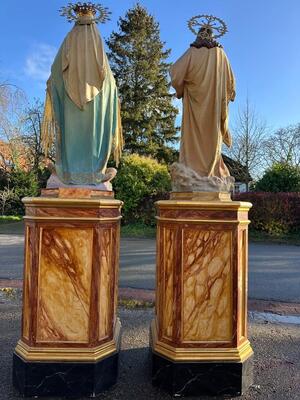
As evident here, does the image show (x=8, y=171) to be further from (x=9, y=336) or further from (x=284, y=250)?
(x=9, y=336)

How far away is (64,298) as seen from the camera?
322 centimetres

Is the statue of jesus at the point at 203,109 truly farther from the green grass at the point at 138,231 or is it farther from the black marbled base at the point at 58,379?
the green grass at the point at 138,231

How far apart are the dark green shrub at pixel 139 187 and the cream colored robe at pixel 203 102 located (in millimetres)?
13653

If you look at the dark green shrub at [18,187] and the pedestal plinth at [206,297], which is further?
the dark green shrub at [18,187]

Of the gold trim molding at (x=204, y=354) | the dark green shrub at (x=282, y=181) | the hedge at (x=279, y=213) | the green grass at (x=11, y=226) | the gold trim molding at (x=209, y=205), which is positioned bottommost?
the green grass at (x=11, y=226)

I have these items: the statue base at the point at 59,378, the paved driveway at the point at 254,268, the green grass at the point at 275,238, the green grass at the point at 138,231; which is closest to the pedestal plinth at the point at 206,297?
the statue base at the point at 59,378

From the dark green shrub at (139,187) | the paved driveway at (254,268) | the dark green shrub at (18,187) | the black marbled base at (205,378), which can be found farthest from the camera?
the dark green shrub at (18,187)

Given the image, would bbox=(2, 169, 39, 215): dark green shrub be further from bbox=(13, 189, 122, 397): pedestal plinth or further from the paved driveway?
bbox=(13, 189, 122, 397): pedestal plinth

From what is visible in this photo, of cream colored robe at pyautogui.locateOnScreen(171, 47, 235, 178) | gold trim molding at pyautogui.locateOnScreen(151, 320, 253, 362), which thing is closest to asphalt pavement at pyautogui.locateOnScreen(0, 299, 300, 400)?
gold trim molding at pyautogui.locateOnScreen(151, 320, 253, 362)

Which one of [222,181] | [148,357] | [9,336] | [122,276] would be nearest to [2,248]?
[122,276]

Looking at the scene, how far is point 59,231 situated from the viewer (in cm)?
321

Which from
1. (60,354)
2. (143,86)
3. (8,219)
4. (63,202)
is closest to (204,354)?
(60,354)

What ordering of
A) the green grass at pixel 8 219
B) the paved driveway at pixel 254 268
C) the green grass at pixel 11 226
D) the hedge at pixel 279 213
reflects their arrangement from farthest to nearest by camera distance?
the green grass at pixel 8 219 < the green grass at pixel 11 226 < the hedge at pixel 279 213 < the paved driveway at pixel 254 268

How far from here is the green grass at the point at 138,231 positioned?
1616cm
